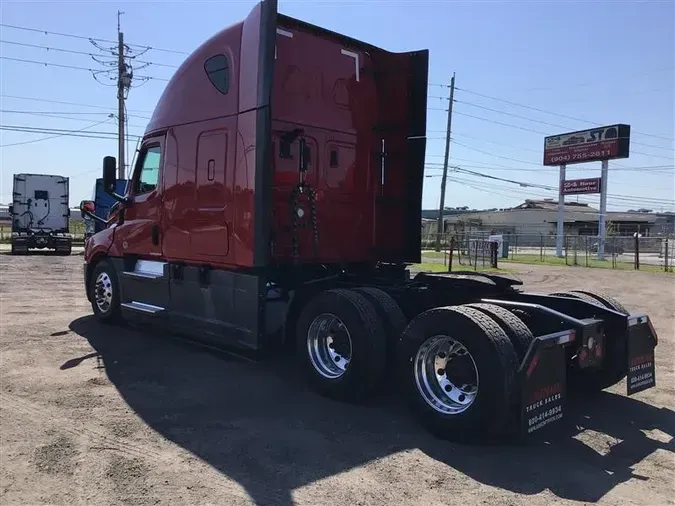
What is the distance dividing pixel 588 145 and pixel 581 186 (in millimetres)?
3649

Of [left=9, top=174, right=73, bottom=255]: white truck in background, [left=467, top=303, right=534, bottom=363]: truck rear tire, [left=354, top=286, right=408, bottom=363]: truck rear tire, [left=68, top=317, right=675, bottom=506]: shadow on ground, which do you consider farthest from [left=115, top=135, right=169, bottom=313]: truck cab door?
[left=9, top=174, right=73, bottom=255]: white truck in background

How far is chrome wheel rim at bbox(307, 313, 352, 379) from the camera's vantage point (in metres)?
5.54

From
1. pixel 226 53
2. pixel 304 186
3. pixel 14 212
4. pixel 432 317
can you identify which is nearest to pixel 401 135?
pixel 304 186

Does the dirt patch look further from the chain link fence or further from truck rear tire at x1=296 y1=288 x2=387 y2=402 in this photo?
the chain link fence

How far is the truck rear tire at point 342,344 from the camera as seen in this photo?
5.11 meters

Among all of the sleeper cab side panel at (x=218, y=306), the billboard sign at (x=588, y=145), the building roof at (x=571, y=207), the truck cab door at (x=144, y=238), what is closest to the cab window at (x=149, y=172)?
the truck cab door at (x=144, y=238)

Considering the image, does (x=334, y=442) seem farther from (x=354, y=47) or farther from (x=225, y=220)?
(x=354, y=47)

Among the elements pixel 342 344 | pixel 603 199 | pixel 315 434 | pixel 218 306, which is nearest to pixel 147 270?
pixel 218 306

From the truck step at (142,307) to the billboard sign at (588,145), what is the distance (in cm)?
3612

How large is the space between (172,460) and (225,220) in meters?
3.04

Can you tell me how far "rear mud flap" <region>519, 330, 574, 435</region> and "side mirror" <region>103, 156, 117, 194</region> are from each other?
6110mm

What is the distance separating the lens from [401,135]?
24.5 feet

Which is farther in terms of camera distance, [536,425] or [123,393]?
[123,393]

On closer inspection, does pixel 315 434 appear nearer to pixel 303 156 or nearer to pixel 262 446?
pixel 262 446
